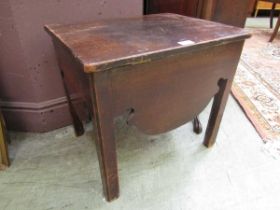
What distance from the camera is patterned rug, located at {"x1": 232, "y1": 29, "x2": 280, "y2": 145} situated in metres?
1.25

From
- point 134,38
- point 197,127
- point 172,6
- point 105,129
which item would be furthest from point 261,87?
point 105,129

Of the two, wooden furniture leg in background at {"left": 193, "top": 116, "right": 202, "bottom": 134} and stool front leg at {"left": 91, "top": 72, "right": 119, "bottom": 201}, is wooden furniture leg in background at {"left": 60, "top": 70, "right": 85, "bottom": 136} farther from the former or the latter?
wooden furniture leg in background at {"left": 193, "top": 116, "right": 202, "bottom": 134}

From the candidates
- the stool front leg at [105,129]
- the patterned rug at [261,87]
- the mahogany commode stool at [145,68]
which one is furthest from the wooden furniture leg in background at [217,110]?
the stool front leg at [105,129]

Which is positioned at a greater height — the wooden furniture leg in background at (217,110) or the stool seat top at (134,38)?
the stool seat top at (134,38)

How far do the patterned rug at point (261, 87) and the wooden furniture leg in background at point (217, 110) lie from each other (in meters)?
0.31

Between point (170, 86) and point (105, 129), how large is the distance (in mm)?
241

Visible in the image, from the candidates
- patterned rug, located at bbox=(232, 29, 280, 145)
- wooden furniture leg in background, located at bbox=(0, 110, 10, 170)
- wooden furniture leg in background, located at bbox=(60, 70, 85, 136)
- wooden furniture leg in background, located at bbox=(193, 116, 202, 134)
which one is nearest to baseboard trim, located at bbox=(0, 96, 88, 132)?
wooden furniture leg in background, located at bbox=(60, 70, 85, 136)

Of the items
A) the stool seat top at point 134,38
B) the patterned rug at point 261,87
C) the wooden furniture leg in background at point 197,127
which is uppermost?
the stool seat top at point 134,38

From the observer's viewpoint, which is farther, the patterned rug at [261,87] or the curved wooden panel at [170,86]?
the patterned rug at [261,87]

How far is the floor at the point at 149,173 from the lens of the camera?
32.5 inches

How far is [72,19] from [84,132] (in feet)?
1.81

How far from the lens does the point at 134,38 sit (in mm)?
692

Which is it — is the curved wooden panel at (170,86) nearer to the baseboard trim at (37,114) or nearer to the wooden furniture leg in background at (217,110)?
the wooden furniture leg in background at (217,110)

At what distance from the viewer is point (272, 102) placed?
4.73ft
